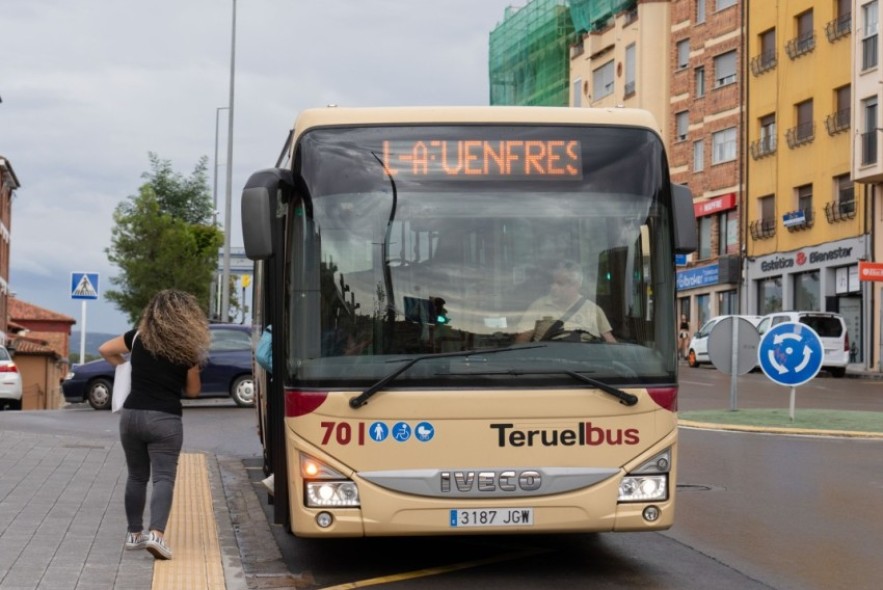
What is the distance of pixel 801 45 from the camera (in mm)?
53188

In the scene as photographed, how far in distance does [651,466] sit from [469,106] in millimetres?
2401

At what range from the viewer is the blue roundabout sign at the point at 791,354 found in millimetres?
20781

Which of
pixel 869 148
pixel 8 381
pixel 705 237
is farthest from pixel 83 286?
pixel 705 237

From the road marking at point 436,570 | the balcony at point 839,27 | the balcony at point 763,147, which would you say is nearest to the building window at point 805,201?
the balcony at point 763,147

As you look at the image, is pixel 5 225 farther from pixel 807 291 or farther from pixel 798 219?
pixel 807 291

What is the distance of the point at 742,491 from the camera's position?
522 inches

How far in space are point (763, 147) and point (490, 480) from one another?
5002 cm

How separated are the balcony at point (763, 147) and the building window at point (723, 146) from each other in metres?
1.97

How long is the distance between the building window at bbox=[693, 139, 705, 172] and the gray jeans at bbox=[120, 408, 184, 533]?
54940 millimetres

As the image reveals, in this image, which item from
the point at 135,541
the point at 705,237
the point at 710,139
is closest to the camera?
the point at 135,541

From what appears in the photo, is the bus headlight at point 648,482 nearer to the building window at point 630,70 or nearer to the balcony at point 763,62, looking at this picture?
the balcony at point 763,62

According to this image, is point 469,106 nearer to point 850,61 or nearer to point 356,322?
point 356,322

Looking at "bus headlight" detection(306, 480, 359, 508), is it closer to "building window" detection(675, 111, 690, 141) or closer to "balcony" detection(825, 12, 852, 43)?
"balcony" detection(825, 12, 852, 43)

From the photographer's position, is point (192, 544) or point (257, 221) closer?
point (257, 221)
